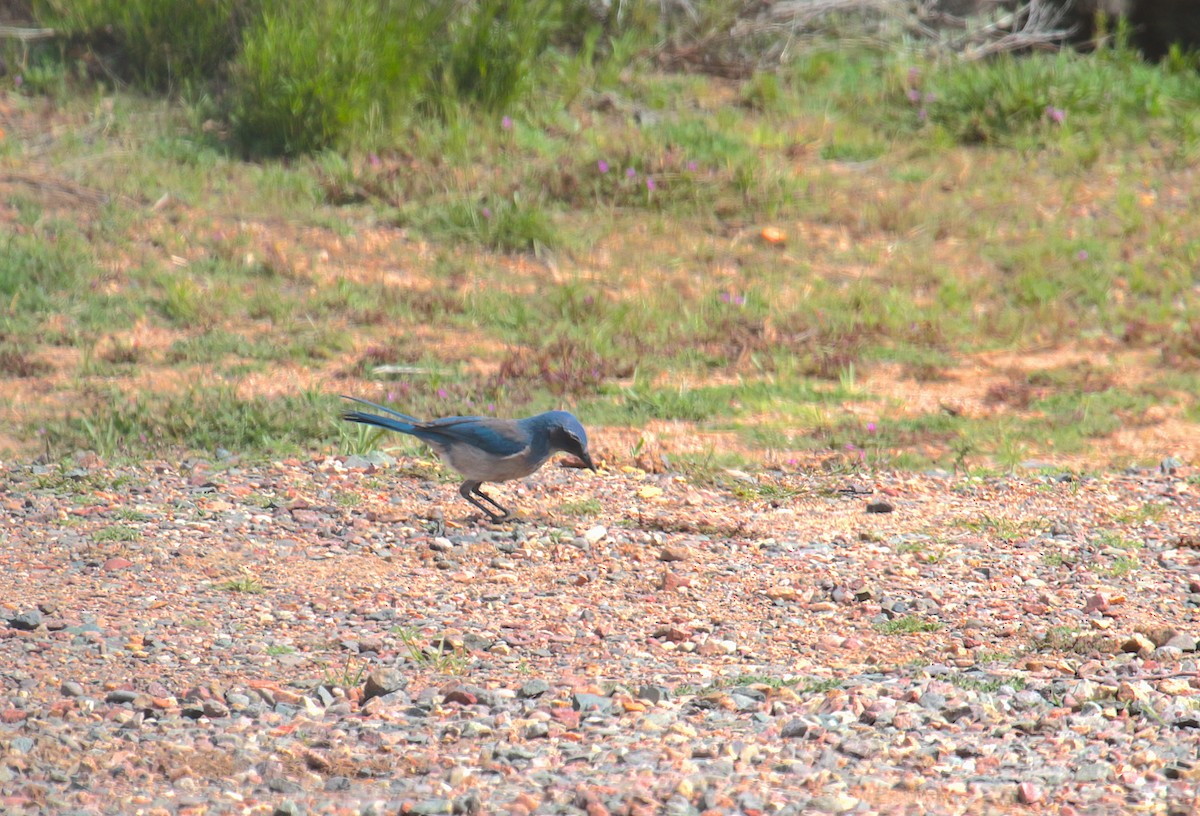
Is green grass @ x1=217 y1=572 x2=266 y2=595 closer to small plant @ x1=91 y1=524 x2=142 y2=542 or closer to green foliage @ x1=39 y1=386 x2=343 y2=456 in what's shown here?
small plant @ x1=91 y1=524 x2=142 y2=542

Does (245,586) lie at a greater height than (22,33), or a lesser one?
lesser

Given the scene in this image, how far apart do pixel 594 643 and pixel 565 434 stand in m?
1.38

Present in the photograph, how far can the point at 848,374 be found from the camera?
8703 mm

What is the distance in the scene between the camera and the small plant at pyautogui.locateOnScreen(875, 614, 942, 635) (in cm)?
490

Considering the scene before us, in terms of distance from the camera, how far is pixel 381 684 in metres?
4.11

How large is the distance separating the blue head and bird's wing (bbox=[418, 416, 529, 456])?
100mm

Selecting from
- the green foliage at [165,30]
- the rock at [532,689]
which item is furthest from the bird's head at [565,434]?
the green foliage at [165,30]

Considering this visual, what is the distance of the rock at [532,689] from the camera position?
4.13m

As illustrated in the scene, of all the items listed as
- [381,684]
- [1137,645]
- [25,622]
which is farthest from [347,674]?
[1137,645]

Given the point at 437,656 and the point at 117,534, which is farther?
the point at 117,534

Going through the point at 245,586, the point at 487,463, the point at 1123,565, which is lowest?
the point at 1123,565

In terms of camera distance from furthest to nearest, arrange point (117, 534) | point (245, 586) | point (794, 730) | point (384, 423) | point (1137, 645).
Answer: point (384, 423)
point (117, 534)
point (245, 586)
point (1137, 645)
point (794, 730)

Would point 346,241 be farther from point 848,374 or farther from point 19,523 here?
point 19,523

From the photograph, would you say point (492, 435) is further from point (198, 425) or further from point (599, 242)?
point (599, 242)
